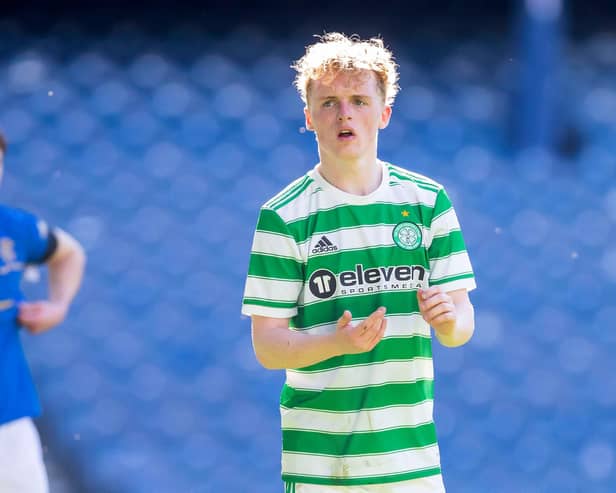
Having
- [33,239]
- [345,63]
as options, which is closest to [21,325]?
[33,239]

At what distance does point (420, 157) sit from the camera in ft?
9.42

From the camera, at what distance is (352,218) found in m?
1.45

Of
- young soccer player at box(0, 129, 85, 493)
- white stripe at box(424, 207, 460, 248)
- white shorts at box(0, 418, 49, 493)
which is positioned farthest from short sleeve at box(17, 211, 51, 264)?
white stripe at box(424, 207, 460, 248)

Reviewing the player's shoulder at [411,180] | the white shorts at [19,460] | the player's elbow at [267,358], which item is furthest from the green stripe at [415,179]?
the white shorts at [19,460]

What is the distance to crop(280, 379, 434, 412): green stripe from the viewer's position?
140 cm

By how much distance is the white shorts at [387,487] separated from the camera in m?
1.39

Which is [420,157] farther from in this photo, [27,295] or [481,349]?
[27,295]

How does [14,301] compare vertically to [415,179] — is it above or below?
below

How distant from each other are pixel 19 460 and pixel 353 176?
637 mm

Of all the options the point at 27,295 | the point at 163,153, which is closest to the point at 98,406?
the point at 27,295

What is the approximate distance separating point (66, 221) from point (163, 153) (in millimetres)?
327

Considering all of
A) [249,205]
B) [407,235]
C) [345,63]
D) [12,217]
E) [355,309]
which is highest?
[249,205]

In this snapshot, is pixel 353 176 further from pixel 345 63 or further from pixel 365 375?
pixel 365 375

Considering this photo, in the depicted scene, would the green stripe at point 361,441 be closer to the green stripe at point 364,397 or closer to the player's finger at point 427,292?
the green stripe at point 364,397
